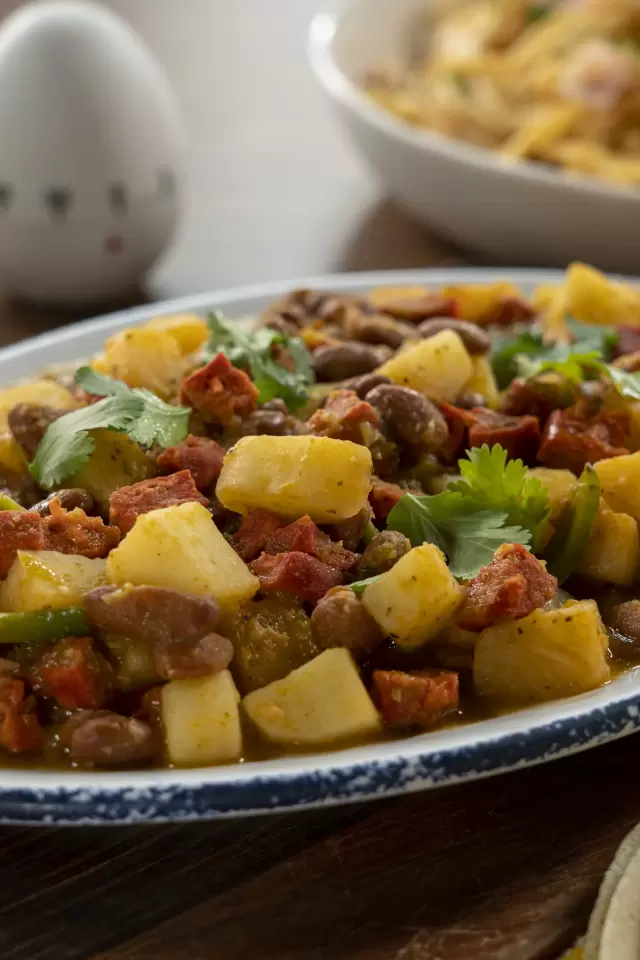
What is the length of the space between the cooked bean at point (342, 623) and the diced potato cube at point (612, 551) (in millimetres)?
527

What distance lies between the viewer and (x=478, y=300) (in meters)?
3.52

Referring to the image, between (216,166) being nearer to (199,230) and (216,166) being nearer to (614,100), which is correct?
(199,230)

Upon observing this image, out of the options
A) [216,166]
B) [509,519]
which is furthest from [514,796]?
[216,166]

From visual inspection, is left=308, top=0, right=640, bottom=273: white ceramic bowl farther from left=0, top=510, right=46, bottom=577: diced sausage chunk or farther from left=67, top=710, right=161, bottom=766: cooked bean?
left=67, top=710, right=161, bottom=766: cooked bean

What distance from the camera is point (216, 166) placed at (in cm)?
601

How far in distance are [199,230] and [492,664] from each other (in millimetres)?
3512

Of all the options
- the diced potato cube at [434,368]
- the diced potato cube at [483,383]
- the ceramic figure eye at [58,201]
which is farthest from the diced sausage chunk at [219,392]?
the ceramic figure eye at [58,201]

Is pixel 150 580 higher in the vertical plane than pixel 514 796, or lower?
higher

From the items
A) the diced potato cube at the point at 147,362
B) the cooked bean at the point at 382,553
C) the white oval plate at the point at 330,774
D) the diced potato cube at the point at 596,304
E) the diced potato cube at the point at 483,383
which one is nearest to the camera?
the white oval plate at the point at 330,774

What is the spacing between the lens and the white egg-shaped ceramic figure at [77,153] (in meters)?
4.24

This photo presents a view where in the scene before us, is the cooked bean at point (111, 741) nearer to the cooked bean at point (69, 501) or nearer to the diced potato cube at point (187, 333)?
the cooked bean at point (69, 501)

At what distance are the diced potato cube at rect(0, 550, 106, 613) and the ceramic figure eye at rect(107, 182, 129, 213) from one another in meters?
2.37

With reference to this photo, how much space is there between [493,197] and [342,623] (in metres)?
2.63

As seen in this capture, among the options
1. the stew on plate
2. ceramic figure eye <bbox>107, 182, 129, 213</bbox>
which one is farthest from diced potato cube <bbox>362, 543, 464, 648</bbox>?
ceramic figure eye <bbox>107, 182, 129, 213</bbox>
